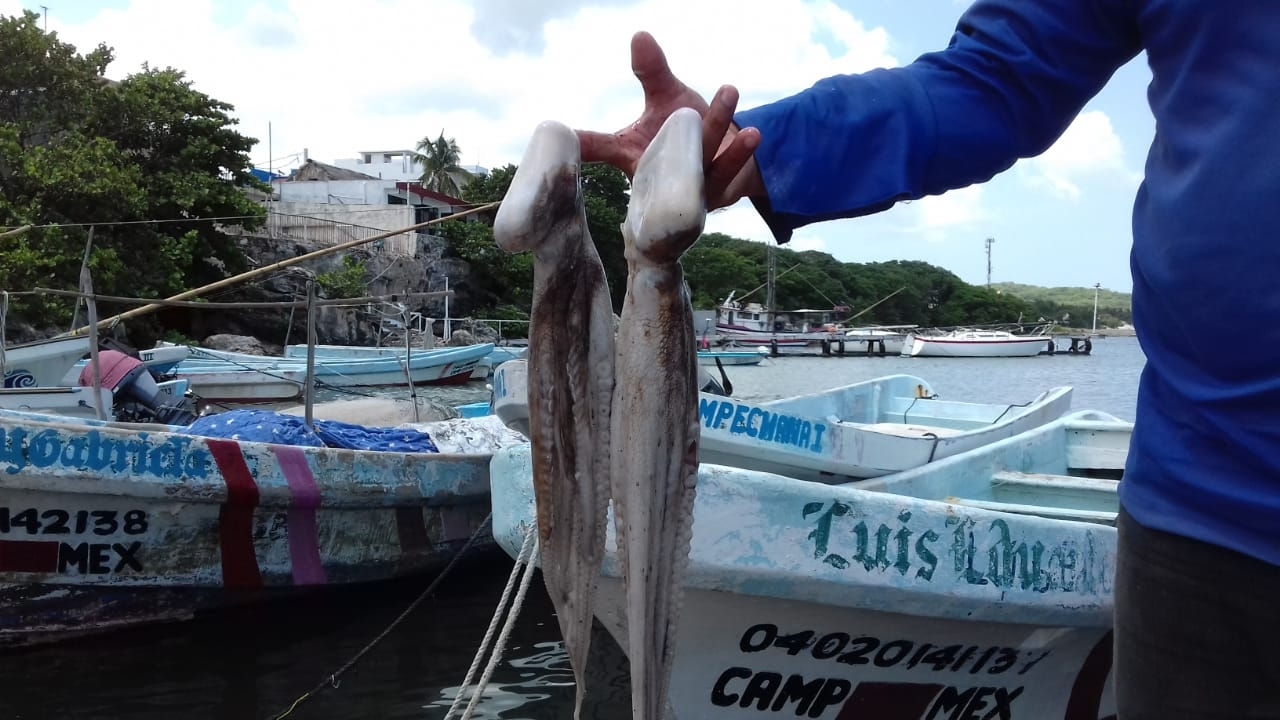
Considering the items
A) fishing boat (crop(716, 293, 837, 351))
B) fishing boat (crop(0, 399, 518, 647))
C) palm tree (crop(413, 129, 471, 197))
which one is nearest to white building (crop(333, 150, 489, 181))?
palm tree (crop(413, 129, 471, 197))

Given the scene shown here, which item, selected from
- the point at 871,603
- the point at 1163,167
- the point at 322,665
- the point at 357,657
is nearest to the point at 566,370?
the point at 1163,167

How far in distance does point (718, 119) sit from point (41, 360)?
43.5 ft

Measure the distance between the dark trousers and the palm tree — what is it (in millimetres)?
56668

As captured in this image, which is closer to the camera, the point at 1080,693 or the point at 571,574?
the point at 571,574

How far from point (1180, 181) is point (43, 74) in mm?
30048

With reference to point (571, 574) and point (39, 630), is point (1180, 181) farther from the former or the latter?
point (39, 630)

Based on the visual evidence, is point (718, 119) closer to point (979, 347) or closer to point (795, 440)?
point (795, 440)

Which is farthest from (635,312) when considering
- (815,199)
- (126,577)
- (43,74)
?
(43,74)

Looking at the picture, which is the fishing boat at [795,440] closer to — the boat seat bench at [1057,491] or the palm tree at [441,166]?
the boat seat bench at [1057,491]

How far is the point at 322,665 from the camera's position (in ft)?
18.8

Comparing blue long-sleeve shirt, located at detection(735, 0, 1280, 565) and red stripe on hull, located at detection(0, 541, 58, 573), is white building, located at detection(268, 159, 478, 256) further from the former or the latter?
blue long-sleeve shirt, located at detection(735, 0, 1280, 565)

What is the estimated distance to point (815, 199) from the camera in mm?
1485

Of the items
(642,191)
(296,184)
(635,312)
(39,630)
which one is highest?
(296,184)

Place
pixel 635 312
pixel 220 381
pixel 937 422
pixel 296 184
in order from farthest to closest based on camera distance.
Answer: pixel 296 184 → pixel 220 381 → pixel 937 422 → pixel 635 312
